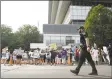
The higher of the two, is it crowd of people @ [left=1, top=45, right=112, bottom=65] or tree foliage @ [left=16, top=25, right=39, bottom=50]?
tree foliage @ [left=16, top=25, right=39, bottom=50]

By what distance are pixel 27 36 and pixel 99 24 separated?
52.6m

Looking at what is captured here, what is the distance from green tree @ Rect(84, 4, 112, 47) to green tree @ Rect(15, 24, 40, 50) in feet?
164

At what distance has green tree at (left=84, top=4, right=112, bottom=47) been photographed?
2025 inches

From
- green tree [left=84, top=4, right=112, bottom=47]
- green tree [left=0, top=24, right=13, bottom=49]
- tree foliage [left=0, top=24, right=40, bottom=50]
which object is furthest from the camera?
tree foliage [left=0, top=24, right=40, bottom=50]

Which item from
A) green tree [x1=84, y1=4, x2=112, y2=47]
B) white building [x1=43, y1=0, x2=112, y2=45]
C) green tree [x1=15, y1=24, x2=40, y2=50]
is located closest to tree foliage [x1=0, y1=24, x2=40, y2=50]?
green tree [x1=15, y1=24, x2=40, y2=50]

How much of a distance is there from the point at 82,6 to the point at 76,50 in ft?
192

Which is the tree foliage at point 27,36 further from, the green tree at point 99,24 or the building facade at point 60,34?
the green tree at point 99,24

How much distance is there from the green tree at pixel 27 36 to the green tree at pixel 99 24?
1963 inches

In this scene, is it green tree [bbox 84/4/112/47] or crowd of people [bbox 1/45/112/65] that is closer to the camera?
crowd of people [bbox 1/45/112/65]

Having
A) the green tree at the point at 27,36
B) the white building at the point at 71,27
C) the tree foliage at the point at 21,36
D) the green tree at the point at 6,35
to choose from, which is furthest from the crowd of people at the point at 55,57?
the green tree at the point at 27,36

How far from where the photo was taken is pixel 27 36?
102062 mm

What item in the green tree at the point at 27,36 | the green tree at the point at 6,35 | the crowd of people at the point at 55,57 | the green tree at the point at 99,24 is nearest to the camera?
the crowd of people at the point at 55,57

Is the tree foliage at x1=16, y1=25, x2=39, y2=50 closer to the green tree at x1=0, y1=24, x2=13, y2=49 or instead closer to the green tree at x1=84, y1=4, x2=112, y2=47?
the green tree at x1=0, y1=24, x2=13, y2=49

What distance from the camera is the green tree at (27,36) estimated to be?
100912 millimetres
